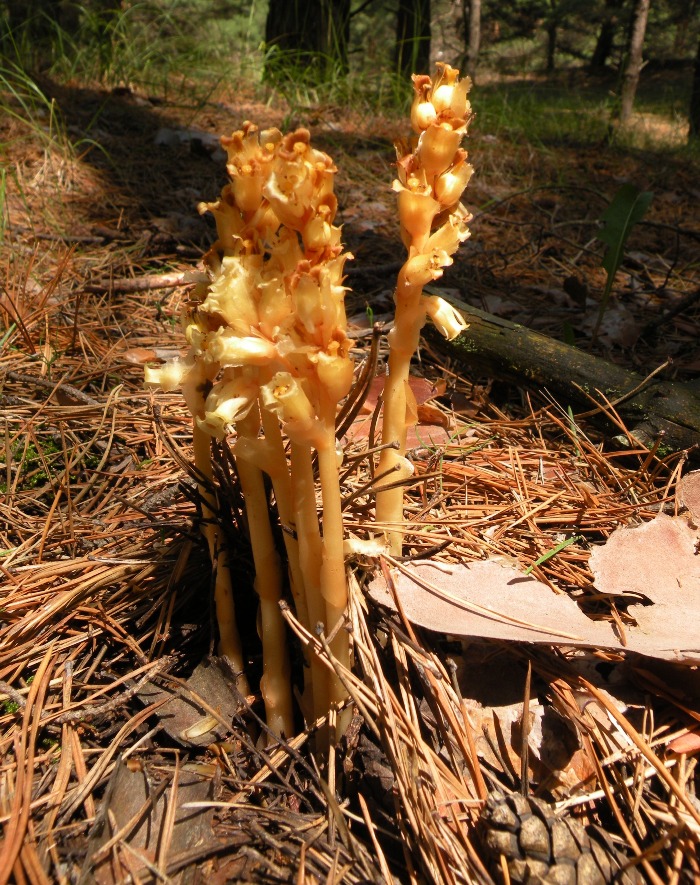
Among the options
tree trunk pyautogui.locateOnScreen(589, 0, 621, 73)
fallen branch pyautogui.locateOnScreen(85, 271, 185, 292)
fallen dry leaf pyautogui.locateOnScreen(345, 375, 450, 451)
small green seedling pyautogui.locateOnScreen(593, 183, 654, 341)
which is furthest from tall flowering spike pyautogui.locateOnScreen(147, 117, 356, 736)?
tree trunk pyautogui.locateOnScreen(589, 0, 621, 73)

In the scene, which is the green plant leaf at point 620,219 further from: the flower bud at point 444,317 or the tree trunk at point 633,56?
the tree trunk at point 633,56

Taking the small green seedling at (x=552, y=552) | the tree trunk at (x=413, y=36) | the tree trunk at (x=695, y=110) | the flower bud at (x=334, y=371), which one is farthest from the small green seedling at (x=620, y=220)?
the tree trunk at (x=695, y=110)

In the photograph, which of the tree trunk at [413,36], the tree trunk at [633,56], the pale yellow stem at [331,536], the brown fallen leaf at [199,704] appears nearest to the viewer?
→ the pale yellow stem at [331,536]

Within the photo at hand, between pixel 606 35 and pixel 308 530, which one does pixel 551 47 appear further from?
pixel 308 530

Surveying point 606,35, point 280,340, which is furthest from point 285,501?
point 606,35

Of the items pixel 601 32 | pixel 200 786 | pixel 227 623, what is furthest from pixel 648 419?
pixel 601 32

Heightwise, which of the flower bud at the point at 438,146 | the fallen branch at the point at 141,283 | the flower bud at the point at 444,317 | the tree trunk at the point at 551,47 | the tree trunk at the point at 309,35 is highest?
the tree trunk at the point at 551,47

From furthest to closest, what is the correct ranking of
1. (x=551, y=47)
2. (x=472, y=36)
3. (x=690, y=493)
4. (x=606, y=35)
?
(x=551, y=47) < (x=606, y=35) < (x=472, y=36) < (x=690, y=493)

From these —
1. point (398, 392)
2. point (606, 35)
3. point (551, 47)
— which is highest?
point (606, 35)
